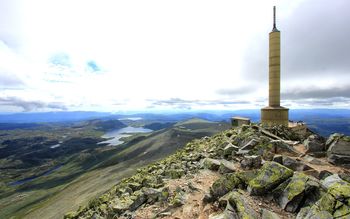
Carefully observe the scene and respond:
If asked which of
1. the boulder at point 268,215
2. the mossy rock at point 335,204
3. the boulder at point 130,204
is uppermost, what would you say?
the mossy rock at point 335,204

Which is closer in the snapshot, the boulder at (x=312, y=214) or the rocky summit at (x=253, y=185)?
the boulder at (x=312, y=214)

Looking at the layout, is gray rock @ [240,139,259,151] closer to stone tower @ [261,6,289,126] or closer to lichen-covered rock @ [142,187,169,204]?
lichen-covered rock @ [142,187,169,204]

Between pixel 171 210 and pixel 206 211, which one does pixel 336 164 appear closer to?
pixel 206 211

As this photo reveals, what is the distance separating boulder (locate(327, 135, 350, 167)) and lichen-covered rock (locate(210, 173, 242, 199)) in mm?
10617

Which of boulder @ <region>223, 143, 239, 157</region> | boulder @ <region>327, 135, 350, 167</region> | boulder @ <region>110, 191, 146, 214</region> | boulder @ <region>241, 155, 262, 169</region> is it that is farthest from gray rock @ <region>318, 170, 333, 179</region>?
boulder @ <region>110, 191, 146, 214</region>

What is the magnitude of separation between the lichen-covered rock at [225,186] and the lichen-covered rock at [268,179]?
3.83 feet

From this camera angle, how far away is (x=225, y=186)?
52.0ft

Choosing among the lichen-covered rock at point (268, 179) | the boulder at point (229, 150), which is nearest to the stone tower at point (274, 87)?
the boulder at point (229, 150)


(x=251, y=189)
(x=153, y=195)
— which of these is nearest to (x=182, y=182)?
(x=153, y=195)

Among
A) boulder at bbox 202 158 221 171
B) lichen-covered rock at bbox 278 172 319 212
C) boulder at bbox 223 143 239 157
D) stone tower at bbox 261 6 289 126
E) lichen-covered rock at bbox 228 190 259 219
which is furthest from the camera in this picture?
stone tower at bbox 261 6 289 126

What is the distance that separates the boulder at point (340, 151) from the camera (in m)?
20.2

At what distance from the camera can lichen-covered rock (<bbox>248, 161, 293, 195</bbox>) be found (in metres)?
14.4

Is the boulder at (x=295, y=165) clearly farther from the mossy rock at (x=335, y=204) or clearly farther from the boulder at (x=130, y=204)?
the boulder at (x=130, y=204)

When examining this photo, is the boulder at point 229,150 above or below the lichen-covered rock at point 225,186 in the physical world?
above
